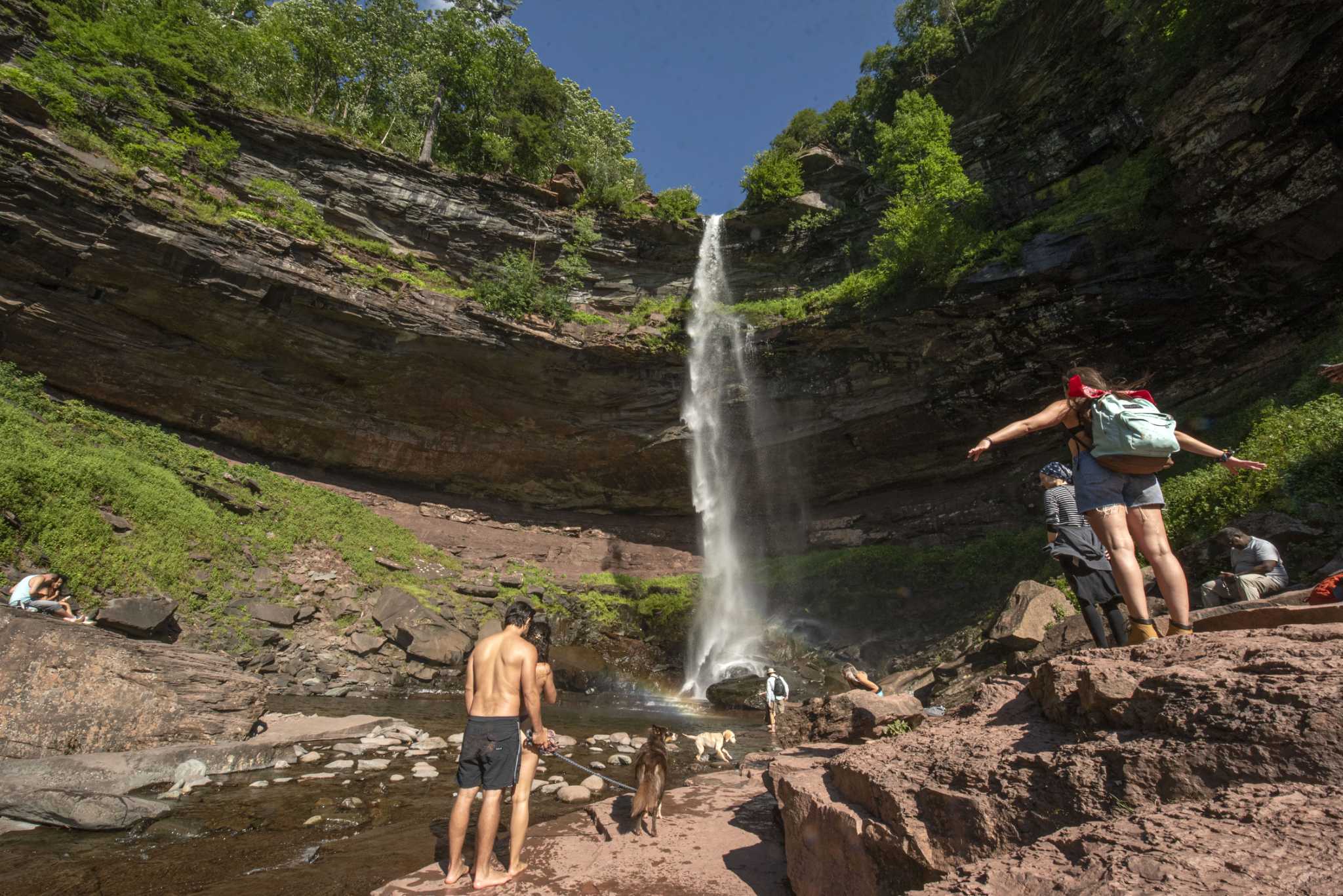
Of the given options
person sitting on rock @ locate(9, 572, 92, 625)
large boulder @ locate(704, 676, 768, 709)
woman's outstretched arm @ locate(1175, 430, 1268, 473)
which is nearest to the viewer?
woman's outstretched arm @ locate(1175, 430, 1268, 473)

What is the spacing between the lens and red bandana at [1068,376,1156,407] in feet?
11.2

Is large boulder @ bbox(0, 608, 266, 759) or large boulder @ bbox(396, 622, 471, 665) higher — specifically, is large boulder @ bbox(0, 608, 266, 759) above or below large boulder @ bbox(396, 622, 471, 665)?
below

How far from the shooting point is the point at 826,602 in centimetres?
1702

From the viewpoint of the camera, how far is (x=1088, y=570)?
14.6ft

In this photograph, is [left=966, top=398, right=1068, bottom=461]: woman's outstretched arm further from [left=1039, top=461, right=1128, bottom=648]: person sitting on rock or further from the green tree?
the green tree

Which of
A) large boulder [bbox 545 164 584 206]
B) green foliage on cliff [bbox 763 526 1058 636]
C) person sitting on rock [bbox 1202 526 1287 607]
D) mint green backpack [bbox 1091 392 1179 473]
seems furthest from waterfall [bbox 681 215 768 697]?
mint green backpack [bbox 1091 392 1179 473]

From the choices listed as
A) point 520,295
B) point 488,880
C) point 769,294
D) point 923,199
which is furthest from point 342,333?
point 923,199

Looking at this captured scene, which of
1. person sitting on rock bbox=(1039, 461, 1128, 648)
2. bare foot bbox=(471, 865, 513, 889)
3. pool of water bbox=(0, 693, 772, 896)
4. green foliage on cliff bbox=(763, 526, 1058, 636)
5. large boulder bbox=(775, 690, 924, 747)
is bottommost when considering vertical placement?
bare foot bbox=(471, 865, 513, 889)

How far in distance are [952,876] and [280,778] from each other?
6.19 meters

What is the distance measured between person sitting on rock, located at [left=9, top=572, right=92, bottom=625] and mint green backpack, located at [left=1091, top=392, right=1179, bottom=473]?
35.8ft

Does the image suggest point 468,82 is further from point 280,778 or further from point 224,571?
point 280,778

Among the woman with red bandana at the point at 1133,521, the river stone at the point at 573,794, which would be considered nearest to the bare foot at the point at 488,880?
the river stone at the point at 573,794

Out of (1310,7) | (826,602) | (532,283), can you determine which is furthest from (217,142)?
(1310,7)

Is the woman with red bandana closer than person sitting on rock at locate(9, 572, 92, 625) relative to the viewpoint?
Yes
